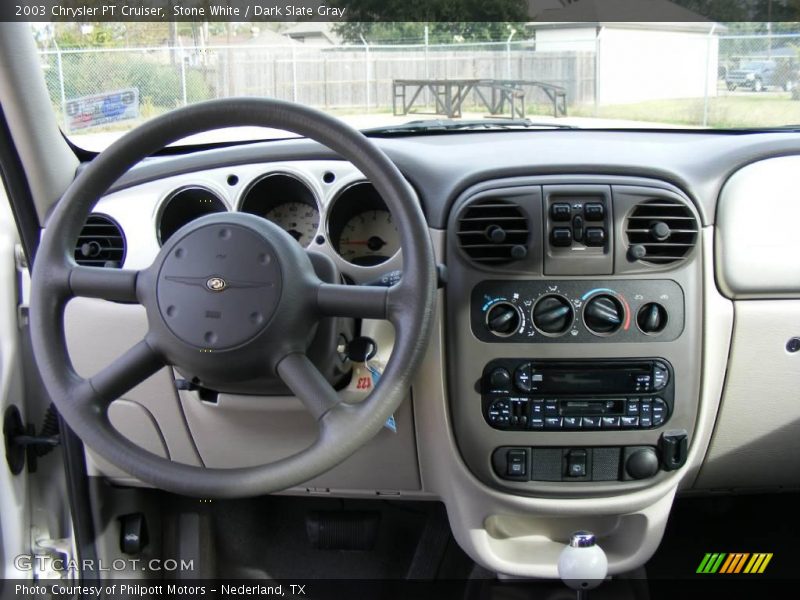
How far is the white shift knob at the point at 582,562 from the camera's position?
75.2 inches

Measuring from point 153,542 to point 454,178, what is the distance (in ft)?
5.13

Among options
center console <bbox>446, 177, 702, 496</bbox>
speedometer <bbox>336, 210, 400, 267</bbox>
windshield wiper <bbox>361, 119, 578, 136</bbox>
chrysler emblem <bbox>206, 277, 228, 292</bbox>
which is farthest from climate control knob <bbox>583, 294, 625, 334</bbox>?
chrysler emblem <bbox>206, 277, 228, 292</bbox>

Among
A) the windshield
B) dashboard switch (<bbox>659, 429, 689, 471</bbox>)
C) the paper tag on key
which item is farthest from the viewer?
the windshield

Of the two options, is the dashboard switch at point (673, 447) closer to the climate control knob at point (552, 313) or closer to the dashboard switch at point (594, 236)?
the climate control knob at point (552, 313)

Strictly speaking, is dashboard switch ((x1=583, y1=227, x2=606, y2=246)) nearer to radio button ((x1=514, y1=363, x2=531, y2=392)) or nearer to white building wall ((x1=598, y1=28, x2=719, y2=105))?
radio button ((x1=514, y1=363, x2=531, y2=392))

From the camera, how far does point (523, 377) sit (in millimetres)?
1955

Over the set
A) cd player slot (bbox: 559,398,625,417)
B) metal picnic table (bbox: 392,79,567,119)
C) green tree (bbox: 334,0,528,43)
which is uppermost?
green tree (bbox: 334,0,528,43)

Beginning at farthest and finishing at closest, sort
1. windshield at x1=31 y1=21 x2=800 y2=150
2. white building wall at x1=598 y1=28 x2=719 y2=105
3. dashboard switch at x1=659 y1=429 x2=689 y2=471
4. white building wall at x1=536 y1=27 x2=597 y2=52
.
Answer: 1. white building wall at x1=598 y1=28 x2=719 y2=105
2. white building wall at x1=536 y1=27 x2=597 y2=52
3. windshield at x1=31 y1=21 x2=800 y2=150
4. dashboard switch at x1=659 y1=429 x2=689 y2=471

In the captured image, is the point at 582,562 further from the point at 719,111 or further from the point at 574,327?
the point at 719,111

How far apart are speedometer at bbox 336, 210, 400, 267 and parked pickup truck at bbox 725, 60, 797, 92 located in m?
1.11

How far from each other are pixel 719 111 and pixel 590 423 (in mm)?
1042

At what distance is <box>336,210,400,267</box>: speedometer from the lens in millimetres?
2066

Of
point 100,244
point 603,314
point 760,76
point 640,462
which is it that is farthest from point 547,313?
point 100,244

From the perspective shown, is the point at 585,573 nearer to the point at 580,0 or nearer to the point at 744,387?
the point at 744,387
